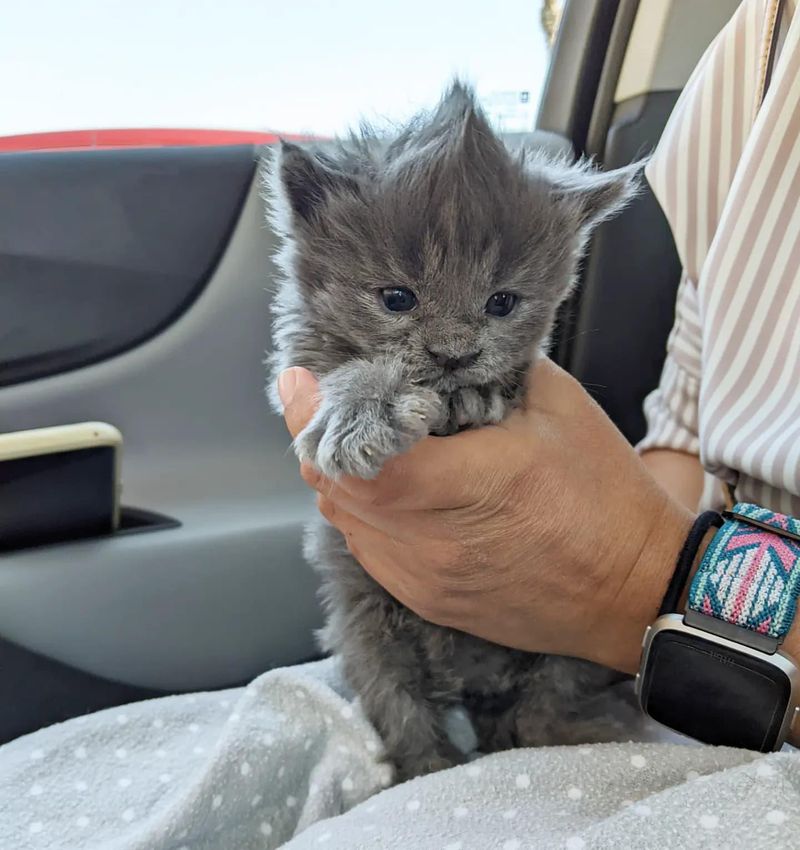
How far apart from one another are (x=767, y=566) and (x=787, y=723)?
0.15 meters

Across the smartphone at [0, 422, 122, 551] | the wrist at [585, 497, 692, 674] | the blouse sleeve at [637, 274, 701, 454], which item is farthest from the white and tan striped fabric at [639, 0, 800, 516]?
the smartphone at [0, 422, 122, 551]

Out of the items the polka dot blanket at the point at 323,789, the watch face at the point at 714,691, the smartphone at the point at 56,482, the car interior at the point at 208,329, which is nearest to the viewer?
the polka dot blanket at the point at 323,789

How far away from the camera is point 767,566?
0.81 meters

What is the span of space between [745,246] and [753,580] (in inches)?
18.7

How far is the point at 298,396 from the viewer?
2.79ft

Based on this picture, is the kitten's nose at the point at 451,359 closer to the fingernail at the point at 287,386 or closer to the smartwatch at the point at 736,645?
Answer: the fingernail at the point at 287,386

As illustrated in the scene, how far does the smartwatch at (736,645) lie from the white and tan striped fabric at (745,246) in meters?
0.15

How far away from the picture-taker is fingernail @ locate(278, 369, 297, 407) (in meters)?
0.86

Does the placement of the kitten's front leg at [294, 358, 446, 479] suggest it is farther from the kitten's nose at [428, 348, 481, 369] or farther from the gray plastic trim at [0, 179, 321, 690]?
the gray plastic trim at [0, 179, 321, 690]

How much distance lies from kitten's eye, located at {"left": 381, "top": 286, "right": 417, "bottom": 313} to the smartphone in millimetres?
675

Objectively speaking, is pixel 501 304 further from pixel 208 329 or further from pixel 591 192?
pixel 208 329

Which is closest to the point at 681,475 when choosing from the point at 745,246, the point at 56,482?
the point at 745,246

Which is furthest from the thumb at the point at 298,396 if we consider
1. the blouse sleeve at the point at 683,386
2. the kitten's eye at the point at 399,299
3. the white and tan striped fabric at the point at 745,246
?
the blouse sleeve at the point at 683,386

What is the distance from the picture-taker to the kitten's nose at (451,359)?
808 millimetres
